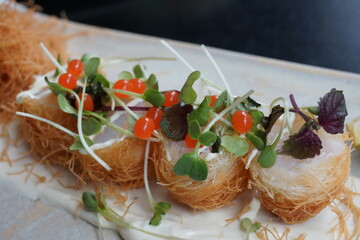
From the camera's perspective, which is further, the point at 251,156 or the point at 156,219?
the point at 156,219

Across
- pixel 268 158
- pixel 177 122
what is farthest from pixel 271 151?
pixel 177 122

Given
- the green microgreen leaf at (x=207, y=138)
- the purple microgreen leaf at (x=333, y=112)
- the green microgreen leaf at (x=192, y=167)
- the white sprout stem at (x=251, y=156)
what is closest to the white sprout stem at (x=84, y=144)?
the green microgreen leaf at (x=192, y=167)

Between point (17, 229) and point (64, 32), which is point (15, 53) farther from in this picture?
point (17, 229)

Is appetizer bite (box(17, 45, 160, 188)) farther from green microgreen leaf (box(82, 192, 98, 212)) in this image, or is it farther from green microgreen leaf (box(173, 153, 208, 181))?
green microgreen leaf (box(173, 153, 208, 181))

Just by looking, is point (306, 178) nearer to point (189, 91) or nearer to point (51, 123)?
point (189, 91)

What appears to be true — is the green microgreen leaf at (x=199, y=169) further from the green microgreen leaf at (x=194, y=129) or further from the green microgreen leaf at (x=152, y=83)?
the green microgreen leaf at (x=152, y=83)

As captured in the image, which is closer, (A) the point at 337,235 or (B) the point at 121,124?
(A) the point at 337,235

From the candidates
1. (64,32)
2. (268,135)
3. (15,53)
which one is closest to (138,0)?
(64,32)
